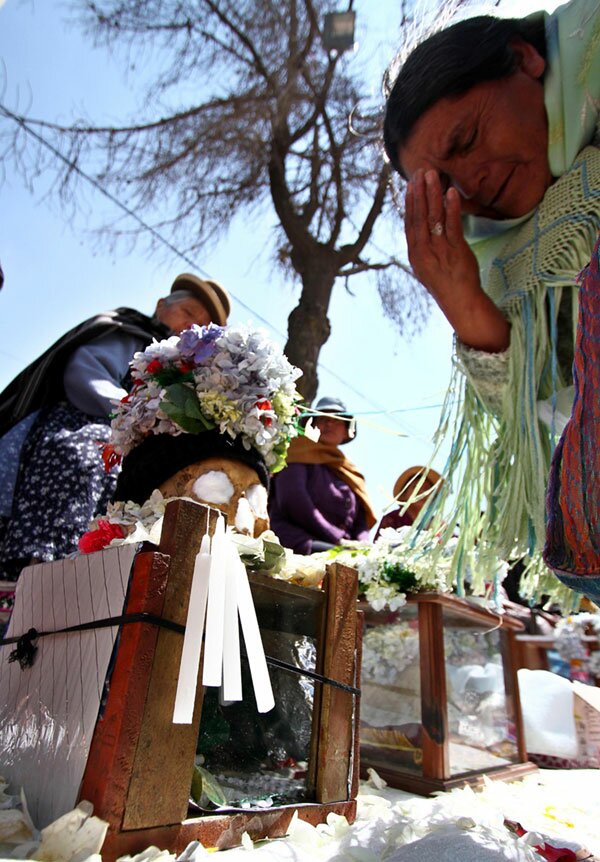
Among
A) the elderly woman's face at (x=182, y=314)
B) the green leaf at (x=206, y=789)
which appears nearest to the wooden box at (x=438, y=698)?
the green leaf at (x=206, y=789)

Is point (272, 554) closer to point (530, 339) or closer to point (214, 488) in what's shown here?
point (214, 488)

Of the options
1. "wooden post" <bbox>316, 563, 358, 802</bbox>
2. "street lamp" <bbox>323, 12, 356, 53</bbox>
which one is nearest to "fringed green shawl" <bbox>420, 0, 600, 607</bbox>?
"wooden post" <bbox>316, 563, 358, 802</bbox>

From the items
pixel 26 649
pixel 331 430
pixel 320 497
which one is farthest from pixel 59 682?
pixel 331 430

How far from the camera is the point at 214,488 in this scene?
130 centimetres

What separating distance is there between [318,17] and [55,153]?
7.39ft

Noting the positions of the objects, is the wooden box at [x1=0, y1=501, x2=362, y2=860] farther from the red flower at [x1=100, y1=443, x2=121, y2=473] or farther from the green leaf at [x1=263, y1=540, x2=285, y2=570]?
the red flower at [x1=100, y1=443, x2=121, y2=473]

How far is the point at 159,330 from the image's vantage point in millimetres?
2336

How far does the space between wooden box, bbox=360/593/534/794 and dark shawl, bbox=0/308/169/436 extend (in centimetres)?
130

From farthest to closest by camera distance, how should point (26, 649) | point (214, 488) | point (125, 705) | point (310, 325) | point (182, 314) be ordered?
1. point (310, 325)
2. point (182, 314)
3. point (214, 488)
4. point (26, 649)
5. point (125, 705)

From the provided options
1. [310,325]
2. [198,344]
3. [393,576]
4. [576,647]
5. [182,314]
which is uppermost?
[310,325]

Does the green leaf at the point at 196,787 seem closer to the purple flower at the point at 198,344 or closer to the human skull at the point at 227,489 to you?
the human skull at the point at 227,489

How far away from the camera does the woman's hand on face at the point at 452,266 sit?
1.18 meters

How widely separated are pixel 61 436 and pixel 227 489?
34.2 inches

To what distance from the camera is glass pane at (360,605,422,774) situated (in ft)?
5.64
